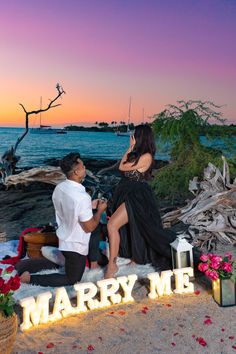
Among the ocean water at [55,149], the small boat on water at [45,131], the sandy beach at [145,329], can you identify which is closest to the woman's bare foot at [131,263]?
the sandy beach at [145,329]

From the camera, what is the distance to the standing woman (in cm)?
523

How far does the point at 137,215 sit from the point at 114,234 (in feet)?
1.29

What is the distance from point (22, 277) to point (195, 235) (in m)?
2.84

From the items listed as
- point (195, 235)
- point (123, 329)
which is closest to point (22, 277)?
point (123, 329)

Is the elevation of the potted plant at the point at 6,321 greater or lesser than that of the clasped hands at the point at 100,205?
lesser

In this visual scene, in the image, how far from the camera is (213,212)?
663cm

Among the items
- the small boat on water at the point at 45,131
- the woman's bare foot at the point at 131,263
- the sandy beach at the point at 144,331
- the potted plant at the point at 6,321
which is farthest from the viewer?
the small boat on water at the point at 45,131

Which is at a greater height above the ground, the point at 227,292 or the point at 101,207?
the point at 101,207

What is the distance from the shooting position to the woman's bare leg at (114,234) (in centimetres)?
509

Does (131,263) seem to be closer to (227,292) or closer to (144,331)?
(227,292)

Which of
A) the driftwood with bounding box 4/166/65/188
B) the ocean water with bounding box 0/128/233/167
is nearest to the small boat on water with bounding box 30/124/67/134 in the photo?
the ocean water with bounding box 0/128/233/167

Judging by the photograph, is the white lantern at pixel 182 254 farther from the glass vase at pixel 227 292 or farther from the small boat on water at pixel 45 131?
the small boat on water at pixel 45 131

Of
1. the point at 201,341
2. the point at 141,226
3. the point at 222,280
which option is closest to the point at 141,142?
the point at 141,226

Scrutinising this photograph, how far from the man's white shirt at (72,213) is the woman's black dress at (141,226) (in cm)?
79
